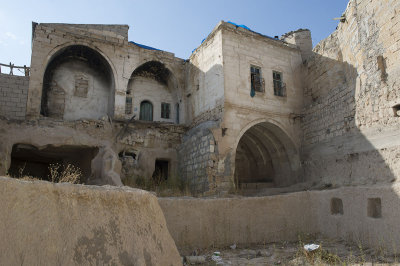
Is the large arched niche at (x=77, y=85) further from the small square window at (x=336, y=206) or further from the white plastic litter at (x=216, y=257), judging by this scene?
the small square window at (x=336, y=206)

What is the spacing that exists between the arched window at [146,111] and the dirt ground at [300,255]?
10145 mm

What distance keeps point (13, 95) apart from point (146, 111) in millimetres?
5720

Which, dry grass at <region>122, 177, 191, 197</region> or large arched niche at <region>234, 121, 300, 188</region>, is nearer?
dry grass at <region>122, 177, 191, 197</region>

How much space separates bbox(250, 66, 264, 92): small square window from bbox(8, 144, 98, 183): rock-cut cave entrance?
6513 millimetres

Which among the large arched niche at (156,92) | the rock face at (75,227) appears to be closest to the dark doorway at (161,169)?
the large arched niche at (156,92)

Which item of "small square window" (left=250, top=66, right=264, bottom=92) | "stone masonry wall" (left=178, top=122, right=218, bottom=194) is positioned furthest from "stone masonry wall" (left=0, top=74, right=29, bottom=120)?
Answer: "small square window" (left=250, top=66, right=264, bottom=92)

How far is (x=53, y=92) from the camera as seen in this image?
13.7 meters

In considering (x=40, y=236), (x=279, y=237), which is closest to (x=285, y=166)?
(x=279, y=237)

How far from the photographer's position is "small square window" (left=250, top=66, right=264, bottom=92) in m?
12.3

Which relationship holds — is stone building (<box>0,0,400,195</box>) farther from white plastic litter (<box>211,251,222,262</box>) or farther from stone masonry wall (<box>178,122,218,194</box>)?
white plastic litter (<box>211,251,222,262</box>)

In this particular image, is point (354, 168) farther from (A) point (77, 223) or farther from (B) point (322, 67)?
(A) point (77, 223)

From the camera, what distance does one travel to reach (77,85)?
1436 centimetres

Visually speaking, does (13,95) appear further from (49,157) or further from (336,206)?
(336,206)

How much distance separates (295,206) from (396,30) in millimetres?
5405
